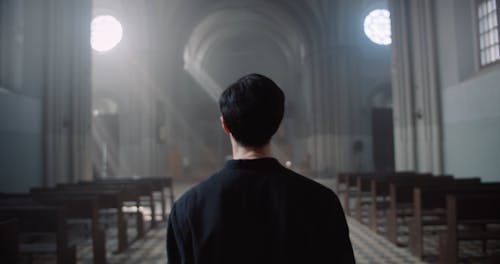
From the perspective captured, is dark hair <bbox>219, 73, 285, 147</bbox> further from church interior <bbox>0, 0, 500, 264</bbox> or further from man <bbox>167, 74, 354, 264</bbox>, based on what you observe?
church interior <bbox>0, 0, 500, 264</bbox>

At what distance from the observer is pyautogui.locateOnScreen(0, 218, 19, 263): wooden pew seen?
11.3 ft

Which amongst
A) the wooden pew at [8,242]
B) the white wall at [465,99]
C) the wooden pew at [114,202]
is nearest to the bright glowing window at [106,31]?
the white wall at [465,99]

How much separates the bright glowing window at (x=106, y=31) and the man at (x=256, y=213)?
21081 mm

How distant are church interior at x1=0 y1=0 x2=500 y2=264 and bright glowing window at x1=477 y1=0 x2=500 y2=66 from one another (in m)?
0.04

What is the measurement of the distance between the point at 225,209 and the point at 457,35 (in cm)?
1110

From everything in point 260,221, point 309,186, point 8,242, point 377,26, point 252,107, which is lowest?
point 8,242

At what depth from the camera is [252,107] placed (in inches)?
58.1

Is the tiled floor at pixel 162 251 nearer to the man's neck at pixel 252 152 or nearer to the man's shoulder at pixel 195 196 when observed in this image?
the man's neck at pixel 252 152

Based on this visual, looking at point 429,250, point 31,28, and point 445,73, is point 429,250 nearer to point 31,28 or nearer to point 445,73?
point 445,73

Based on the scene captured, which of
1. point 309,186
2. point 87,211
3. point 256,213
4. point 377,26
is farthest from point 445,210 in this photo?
point 377,26

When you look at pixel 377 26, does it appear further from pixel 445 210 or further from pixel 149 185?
pixel 445 210

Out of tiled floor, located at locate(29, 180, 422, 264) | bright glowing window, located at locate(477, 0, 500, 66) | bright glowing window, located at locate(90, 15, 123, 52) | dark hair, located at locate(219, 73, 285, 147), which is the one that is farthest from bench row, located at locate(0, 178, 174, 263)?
bright glowing window, located at locate(90, 15, 123, 52)

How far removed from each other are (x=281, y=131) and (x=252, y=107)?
3408cm

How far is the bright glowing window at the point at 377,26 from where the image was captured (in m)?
22.9
